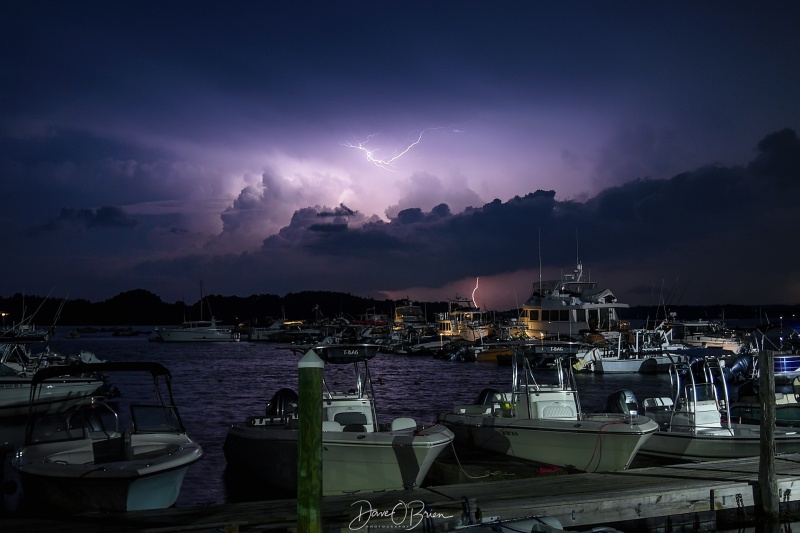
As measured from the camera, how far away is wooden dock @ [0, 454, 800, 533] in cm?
944

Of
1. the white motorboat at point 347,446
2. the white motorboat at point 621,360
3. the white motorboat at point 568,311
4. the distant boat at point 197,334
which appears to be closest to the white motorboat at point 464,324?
the white motorboat at point 568,311

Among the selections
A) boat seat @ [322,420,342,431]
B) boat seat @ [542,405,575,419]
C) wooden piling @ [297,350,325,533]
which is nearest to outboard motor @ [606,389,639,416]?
boat seat @ [542,405,575,419]

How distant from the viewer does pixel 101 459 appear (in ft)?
44.6

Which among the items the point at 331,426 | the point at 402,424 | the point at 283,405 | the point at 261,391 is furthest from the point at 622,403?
the point at 261,391

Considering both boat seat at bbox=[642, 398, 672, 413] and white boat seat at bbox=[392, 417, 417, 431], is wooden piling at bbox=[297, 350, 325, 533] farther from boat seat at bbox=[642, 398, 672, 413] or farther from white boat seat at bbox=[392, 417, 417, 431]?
boat seat at bbox=[642, 398, 672, 413]

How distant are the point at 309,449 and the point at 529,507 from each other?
12.2 feet

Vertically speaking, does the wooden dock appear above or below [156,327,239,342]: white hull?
above

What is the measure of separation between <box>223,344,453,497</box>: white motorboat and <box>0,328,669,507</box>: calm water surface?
1.72 m

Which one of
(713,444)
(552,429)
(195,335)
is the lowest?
(195,335)

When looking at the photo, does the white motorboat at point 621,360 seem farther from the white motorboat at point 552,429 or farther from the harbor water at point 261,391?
the white motorboat at point 552,429

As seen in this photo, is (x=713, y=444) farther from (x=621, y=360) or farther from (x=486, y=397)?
(x=621, y=360)

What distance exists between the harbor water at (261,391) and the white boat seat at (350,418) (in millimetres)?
2727

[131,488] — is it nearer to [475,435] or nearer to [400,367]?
[475,435]

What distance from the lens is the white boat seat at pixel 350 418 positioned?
52.2ft
